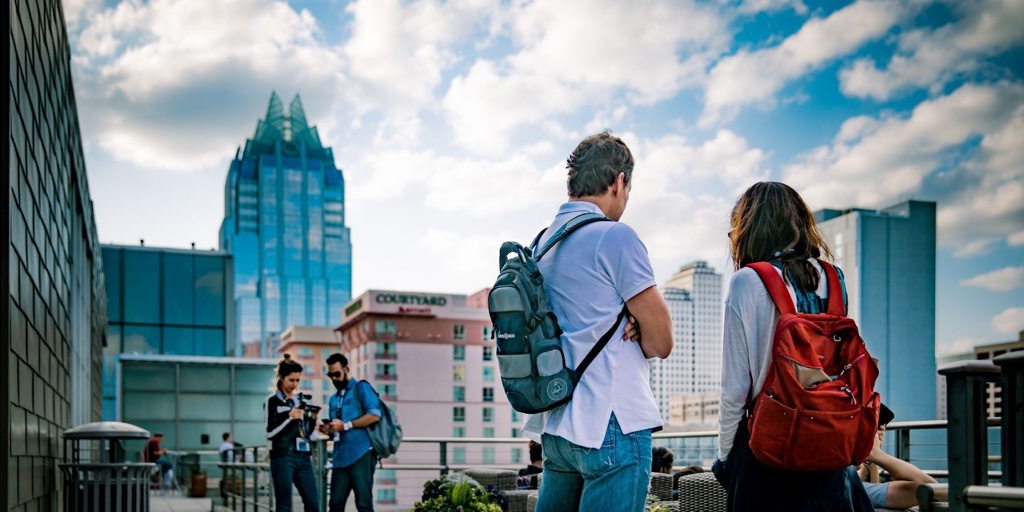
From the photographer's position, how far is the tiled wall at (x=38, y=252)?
4.25 meters

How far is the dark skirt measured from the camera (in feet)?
7.34

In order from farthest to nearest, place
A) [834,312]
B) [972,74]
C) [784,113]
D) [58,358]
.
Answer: [972,74] → [784,113] → [58,358] → [834,312]

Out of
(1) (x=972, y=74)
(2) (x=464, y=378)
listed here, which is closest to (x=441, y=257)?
(2) (x=464, y=378)

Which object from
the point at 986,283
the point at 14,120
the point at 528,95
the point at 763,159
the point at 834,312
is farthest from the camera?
A: the point at 986,283

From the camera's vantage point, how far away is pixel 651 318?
7.86ft

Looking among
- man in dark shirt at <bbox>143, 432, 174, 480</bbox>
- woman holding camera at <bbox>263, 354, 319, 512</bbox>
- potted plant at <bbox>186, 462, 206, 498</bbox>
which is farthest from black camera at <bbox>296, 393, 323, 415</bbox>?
potted plant at <bbox>186, 462, 206, 498</bbox>

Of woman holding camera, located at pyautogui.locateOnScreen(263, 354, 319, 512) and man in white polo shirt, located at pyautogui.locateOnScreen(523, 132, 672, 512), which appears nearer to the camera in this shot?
man in white polo shirt, located at pyautogui.locateOnScreen(523, 132, 672, 512)

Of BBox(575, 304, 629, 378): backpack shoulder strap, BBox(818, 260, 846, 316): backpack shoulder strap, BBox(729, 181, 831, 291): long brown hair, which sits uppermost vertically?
BBox(729, 181, 831, 291): long brown hair

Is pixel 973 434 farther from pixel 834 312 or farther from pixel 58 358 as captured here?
pixel 58 358

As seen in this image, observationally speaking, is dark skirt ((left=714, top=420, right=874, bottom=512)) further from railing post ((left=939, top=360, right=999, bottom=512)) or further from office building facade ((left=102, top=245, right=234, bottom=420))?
office building facade ((left=102, top=245, right=234, bottom=420))

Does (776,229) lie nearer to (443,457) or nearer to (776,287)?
(776,287)

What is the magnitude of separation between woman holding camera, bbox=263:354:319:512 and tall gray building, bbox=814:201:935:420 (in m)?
127

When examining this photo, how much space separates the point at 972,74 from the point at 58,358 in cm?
18419

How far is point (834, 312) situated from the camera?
7.66 feet
